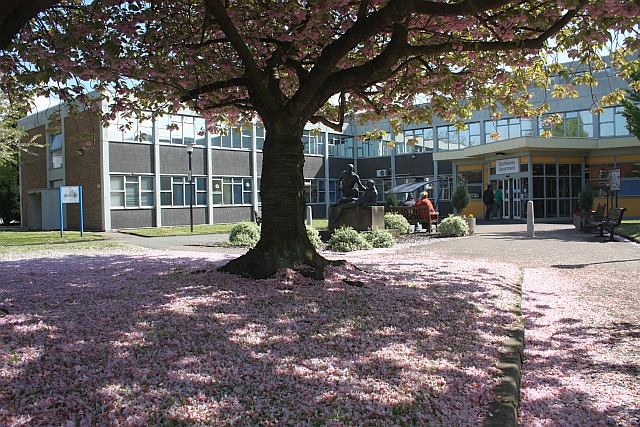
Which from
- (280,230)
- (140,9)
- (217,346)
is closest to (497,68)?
(280,230)

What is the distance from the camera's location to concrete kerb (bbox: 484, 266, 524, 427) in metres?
3.22

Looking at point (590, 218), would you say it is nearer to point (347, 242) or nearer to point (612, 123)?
point (347, 242)

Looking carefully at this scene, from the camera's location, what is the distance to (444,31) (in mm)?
9023

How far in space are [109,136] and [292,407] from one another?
27.5 m

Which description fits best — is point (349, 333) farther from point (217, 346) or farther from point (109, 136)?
point (109, 136)

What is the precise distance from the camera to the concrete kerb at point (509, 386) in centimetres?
322

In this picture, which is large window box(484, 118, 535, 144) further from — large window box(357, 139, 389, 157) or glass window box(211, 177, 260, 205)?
glass window box(211, 177, 260, 205)

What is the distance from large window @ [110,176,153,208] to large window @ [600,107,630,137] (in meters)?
26.9

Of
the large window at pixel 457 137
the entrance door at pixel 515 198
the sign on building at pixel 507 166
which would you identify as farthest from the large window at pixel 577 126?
the large window at pixel 457 137

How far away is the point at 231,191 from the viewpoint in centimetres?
3403

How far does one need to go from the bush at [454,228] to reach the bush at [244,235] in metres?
6.54

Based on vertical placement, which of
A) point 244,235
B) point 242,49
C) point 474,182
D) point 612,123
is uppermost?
point 612,123

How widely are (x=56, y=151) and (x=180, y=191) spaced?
8.25 metres

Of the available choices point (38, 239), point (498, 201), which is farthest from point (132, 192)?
point (498, 201)
